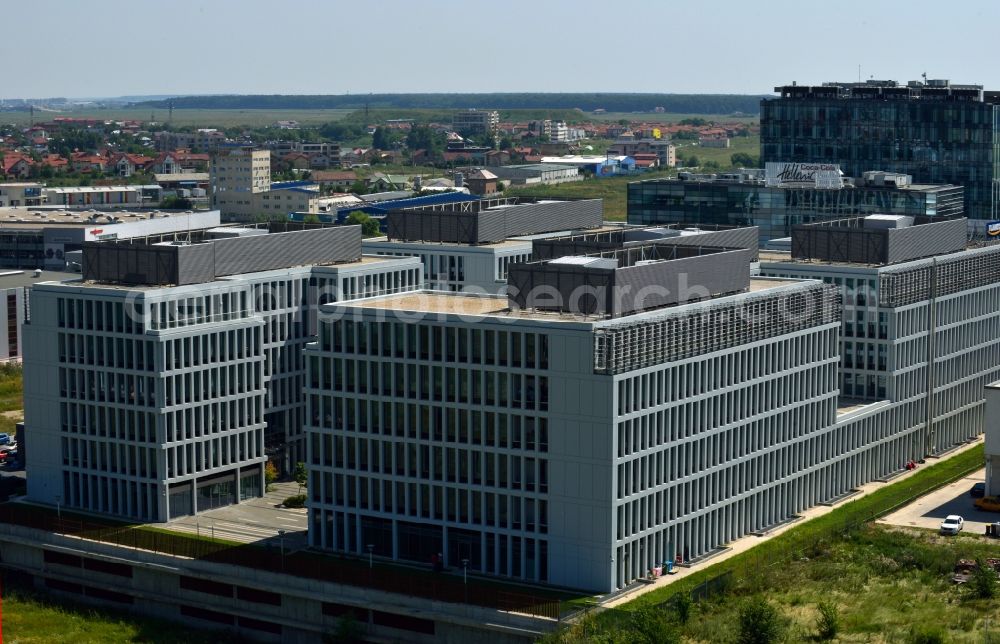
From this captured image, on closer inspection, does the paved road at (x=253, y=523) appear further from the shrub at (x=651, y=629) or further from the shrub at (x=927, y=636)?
the shrub at (x=927, y=636)

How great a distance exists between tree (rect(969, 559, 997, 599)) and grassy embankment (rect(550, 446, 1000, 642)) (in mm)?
706

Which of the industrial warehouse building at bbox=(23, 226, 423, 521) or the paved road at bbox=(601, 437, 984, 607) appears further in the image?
the industrial warehouse building at bbox=(23, 226, 423, 521)

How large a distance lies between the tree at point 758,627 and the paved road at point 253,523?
34331 mm

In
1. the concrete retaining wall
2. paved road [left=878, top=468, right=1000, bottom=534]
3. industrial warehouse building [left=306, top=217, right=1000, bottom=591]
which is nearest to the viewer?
the concrete retaining wall

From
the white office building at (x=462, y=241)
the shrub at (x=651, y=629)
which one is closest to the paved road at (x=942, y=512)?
the shrub at (x=651, y=629)

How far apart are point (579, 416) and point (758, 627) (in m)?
17.5

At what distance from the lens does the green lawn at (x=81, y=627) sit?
368 ft

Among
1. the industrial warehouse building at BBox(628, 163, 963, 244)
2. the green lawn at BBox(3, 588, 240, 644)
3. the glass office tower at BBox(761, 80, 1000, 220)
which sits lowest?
the green lawn at BBox(3, 588, 240, 644)

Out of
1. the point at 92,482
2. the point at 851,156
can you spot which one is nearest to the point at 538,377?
the point at 92,482

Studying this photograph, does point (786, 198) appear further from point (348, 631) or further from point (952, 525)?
point (348, 631)

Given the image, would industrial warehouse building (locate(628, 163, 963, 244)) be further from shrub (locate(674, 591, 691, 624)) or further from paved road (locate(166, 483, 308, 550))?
shrub (locate(674, 591, 691, 624))

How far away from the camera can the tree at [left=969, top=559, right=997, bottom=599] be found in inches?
4109

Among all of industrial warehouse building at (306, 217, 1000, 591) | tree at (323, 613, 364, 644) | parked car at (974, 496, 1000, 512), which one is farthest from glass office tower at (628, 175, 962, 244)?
tree at (323, 613, 364, 644)

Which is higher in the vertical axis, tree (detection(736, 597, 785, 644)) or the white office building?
the white office building
